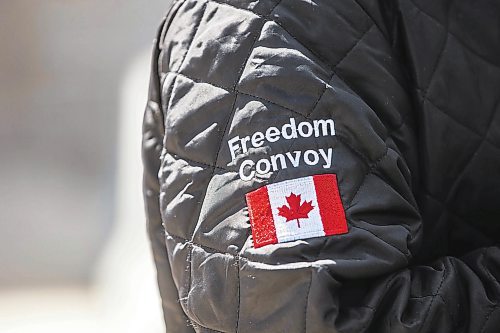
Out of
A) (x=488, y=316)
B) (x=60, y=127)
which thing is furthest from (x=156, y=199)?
(x=60, y=127)

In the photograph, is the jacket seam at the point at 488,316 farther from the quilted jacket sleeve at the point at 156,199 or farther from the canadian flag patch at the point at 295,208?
the quilted jacket sleeve at the point at 156,199

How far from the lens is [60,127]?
2.52 meters

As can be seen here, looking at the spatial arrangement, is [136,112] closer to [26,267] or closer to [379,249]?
[26,267]

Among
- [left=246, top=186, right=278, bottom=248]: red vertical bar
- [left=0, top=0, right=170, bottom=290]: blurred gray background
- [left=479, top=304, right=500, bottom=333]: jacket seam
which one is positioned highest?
[left=246, top=186, right=278, bottom=248]: red vertical bar

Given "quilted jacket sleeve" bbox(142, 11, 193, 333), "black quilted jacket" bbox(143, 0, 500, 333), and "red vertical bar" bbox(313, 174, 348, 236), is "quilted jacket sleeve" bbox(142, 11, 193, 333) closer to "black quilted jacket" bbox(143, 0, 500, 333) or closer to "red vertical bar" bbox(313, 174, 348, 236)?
"black quilted jacket" bbox(143, 0, 500, 333)

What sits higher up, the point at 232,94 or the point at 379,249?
the point at 232,94

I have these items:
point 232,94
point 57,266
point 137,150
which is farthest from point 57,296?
point 232,94

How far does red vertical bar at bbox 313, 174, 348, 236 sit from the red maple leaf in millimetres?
11

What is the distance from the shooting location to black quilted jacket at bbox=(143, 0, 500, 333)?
0.77m

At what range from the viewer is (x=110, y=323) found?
1.85m

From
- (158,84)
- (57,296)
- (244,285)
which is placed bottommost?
(57,296)

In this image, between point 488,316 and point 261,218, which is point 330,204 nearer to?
point 261,218

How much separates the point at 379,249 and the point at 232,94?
0.62ft

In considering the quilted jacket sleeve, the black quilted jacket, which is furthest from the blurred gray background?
the black quilted jacket
